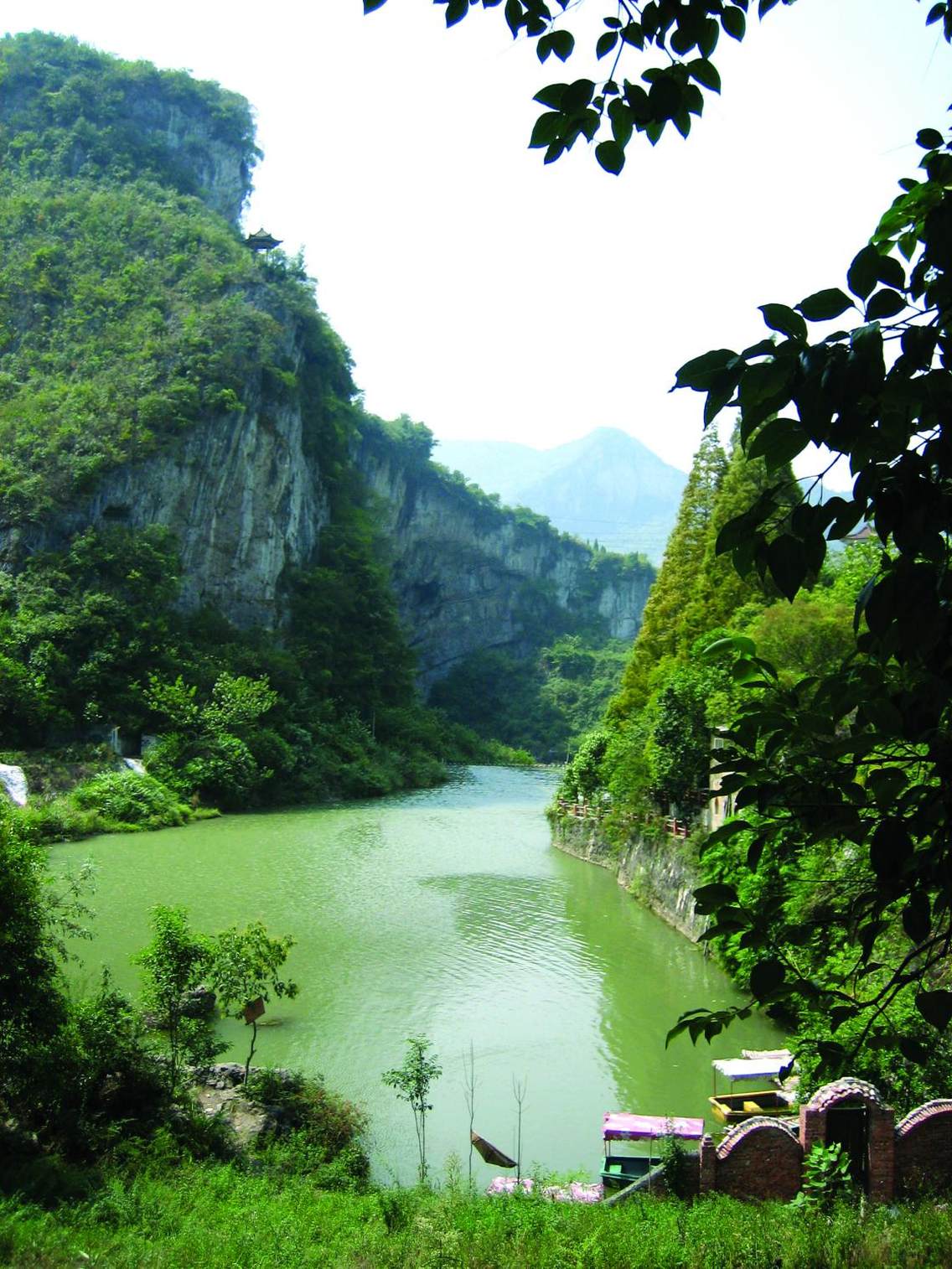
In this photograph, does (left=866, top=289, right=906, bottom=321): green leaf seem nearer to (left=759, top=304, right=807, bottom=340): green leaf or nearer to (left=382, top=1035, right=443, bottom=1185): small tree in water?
(left=759, top=304, right=807, bottom=340): green leaf

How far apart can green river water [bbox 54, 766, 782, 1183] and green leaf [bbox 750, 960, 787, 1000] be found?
7.70m

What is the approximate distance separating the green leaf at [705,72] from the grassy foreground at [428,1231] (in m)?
Answer: 5.48

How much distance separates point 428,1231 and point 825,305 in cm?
622

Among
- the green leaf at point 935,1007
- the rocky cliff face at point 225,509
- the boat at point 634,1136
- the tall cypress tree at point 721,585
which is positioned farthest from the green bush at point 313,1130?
the rocky cliff face at point 225,509

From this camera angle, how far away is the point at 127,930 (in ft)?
48.2

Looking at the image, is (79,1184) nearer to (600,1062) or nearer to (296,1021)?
(296,1021)

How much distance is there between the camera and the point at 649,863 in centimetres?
1856

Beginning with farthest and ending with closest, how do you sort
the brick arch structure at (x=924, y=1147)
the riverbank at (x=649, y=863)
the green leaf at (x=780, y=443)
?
the riverbank at (x=649, y=863) → the brick arch structure at (x=924, y=1147) → the green leaf at (x=780, y=443)

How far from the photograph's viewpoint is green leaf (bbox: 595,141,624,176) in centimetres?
180

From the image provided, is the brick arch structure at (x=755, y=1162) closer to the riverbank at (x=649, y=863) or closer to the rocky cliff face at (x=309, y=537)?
the riverbank at (x=649, y=863)

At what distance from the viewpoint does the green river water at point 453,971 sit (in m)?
9.81

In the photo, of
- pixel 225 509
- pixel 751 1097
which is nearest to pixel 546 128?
pixel 751 1097

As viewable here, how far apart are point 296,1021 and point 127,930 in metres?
4.42

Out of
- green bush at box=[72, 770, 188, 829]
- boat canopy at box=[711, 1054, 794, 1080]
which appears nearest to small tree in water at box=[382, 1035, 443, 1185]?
boat canopy at box=[711, 1054, 794, 1080]
